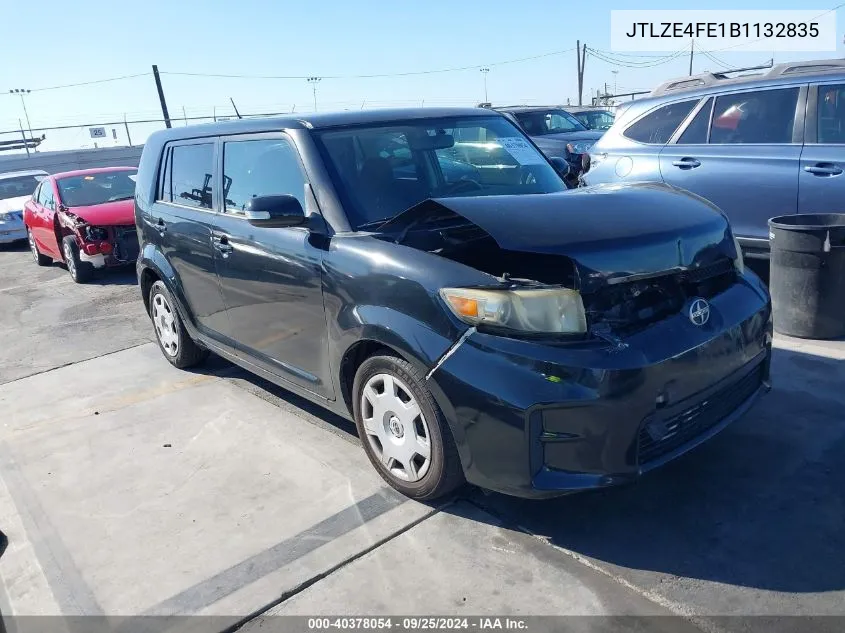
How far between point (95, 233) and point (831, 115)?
842 cm

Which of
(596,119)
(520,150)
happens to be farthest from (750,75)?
(596,119)

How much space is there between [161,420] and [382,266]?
7.60 ft

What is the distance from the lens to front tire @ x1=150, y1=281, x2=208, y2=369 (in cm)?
539

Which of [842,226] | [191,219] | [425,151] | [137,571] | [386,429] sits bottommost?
[137,571]

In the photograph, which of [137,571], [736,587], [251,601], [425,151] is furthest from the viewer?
[425,151]

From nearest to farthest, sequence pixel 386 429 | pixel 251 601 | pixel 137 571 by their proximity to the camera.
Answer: pixel 251 601 → pixel 137 571 → pixel 386 429

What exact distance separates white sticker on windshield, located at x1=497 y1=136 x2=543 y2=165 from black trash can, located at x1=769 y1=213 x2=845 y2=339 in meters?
1.97

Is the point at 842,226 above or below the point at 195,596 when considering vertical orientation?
above

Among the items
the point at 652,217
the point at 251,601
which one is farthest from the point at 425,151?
the point at 251,601

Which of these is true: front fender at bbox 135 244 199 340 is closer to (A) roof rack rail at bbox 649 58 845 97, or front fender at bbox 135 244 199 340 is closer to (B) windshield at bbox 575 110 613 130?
(A) roof rack rail at bbox 649 58 845 97

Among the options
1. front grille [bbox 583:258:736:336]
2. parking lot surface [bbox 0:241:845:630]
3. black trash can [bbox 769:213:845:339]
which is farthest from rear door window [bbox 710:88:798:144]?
front grille [bbox 583:258:736:336]

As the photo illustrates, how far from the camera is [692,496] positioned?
10.6ft

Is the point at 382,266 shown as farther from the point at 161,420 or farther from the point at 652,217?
the point at 161,420

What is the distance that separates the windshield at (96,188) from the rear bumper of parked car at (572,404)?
8791 millimetres
